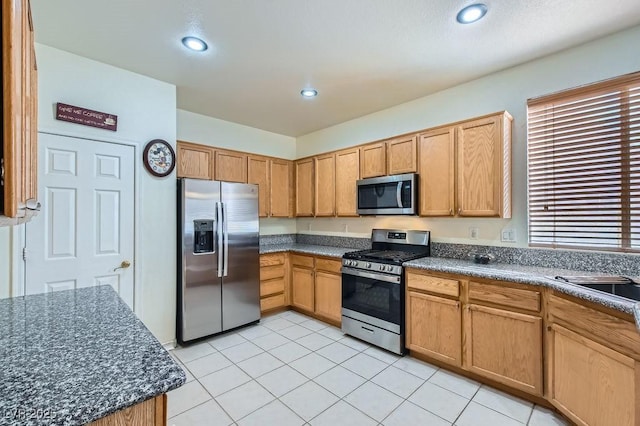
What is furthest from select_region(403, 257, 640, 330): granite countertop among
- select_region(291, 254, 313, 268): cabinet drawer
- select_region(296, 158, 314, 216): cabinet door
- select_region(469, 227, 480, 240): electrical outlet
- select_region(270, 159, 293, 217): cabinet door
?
select_region(270, 159, 293, 217): cabinet door

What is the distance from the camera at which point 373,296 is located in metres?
3.03

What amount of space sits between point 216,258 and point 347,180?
6.02ft

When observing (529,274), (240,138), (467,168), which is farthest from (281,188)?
(529,274)

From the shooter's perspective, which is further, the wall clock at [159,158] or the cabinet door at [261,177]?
the cabinet door at [261,177]

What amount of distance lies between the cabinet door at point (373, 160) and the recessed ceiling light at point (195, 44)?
6.53 ft

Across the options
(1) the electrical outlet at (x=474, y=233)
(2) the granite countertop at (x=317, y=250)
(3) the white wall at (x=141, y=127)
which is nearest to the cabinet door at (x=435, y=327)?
(1) the electrical outlet at (x=474, y=233)

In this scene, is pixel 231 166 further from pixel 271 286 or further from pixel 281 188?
pixel 271 286

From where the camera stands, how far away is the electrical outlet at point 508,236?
2666 mm

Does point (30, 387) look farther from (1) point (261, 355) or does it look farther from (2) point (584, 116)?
(2) point (584, 116)

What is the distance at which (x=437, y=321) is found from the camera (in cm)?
259

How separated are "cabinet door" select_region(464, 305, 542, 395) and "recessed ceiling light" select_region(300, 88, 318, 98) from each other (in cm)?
255

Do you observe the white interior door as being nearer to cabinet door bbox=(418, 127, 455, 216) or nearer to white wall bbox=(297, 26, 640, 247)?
white wall bbox=(297, 26, 640, 247)

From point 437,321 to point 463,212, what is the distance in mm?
1018

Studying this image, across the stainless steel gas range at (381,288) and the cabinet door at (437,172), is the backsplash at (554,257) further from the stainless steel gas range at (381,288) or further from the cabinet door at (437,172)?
the cabinet door at (437,172)
